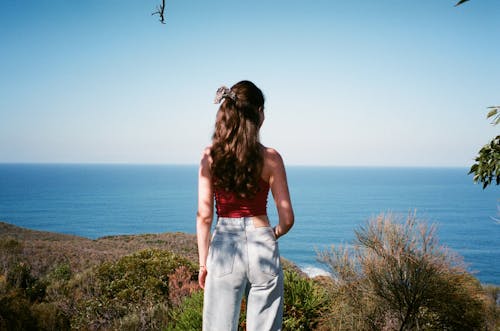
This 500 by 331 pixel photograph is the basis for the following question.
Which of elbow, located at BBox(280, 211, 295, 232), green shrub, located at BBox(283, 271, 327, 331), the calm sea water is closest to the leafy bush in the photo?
green shrub, located at BBox(283, 271, 327, 331)

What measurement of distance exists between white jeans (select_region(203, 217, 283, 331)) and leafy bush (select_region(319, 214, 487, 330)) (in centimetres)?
295

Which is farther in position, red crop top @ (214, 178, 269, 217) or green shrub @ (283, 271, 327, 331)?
green shrub @ (283, 271, 327, 331)

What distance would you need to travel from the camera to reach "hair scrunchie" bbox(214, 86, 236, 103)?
2.17m

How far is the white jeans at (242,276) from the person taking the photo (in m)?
2.06

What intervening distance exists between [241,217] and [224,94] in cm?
70

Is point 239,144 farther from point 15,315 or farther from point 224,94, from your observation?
point 15,315

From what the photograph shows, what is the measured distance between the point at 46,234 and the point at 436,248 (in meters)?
45.1

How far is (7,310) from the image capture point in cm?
518

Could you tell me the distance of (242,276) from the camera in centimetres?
207

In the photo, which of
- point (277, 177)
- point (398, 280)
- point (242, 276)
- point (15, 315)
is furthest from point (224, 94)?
point (15, 315)

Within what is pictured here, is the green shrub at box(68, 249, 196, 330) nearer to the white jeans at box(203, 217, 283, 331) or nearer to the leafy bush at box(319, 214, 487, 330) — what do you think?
the leafy bush at box(319, 214, 487, 330)

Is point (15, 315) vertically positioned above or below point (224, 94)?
below

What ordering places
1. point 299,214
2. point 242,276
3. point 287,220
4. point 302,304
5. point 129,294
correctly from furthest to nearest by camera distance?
point 299,214 → point 129,294 → point 302,304 → point 287,220 → point 242,276

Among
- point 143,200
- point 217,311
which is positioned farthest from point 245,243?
point 143,200
